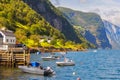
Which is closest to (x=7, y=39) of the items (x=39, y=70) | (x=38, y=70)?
(x=38, y=70)

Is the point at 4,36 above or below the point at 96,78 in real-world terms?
above

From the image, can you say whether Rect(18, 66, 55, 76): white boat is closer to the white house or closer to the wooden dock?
the wooden dock

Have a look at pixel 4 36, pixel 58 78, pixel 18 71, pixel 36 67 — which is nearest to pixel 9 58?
pixel 18 71

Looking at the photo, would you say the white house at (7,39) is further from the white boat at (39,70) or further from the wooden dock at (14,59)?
the white boat at (39,70)

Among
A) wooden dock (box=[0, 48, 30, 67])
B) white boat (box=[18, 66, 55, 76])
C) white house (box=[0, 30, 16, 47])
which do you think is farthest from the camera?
white house (box=[0, 30, 16, 47])

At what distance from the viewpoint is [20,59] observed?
→ 11825 cm

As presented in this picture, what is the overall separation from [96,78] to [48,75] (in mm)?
14841

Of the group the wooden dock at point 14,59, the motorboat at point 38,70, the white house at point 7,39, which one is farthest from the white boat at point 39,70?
the white house at point 7,39

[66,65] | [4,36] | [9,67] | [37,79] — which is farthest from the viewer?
[4,36]

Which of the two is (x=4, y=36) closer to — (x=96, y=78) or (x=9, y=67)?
(x=9, y=67)

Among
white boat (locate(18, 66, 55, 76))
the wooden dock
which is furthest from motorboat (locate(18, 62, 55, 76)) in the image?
the wooden dock

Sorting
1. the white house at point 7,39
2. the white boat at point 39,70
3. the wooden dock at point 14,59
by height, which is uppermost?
the white house at point 7,39

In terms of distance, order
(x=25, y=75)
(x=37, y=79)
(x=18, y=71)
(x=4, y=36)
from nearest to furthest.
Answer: (x=37, y=79) < (x=25, y=75) < (x=18, y=71) < (x=4, y=36)

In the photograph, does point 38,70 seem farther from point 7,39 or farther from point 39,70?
point 7,39
